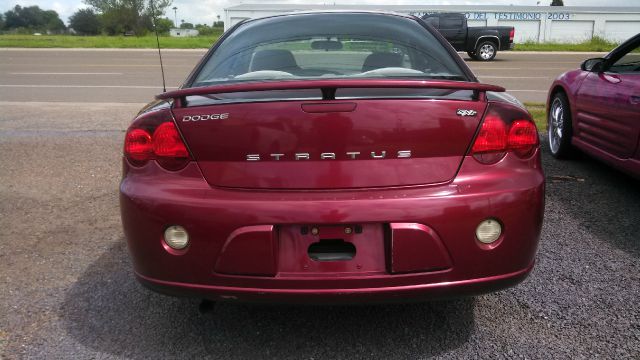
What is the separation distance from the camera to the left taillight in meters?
2.24

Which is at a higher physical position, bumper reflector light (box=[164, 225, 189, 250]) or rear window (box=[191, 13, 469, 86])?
rear window (box=[191, 13, 469, 86])

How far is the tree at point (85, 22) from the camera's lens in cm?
8894

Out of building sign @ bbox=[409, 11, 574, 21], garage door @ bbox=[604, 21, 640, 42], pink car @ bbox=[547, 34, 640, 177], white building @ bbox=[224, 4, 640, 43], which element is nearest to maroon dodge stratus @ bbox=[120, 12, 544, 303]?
pink car @ bbox=[547, 34, 640, 177]

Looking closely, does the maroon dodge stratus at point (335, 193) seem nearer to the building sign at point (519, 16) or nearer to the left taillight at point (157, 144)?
the left taillight at point (157, 144)

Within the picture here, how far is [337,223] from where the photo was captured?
2.06 metres

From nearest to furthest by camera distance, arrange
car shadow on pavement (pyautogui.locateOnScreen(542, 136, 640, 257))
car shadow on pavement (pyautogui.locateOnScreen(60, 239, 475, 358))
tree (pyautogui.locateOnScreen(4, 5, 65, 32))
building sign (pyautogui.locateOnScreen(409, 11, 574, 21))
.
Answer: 1. car shadow on pavement (pyautogui.locateOnScreen(60, 239, 475, 358))
2. car shadow on pavement (pyautogui.locateOnScreen(542, 136, 640, 257))
3. building sign (pyautogui.locateOnScreen(409, 11, 574, 21))
4. tree (pyautogui.locateOnScreen(4, 5, 65, 32))

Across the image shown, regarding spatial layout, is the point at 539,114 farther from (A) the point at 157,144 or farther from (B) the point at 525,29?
(B) the point at 525,29

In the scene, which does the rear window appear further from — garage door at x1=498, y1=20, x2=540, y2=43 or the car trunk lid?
garage door at x1=498, y1=20, x2=540, y2=43

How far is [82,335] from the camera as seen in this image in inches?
101

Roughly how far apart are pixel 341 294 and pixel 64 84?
1293 cm

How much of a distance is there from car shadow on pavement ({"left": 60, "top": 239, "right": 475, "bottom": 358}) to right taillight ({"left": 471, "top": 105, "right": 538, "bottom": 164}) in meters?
0.87

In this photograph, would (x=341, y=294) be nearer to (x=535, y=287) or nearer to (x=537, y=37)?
(x=535, y=287)

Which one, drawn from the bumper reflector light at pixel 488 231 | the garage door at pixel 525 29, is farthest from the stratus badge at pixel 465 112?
the garage door at pixel 525 29

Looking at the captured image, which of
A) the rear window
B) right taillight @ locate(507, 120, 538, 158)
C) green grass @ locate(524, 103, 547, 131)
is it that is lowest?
green grass @ locate(524, 103, 547, 131)
